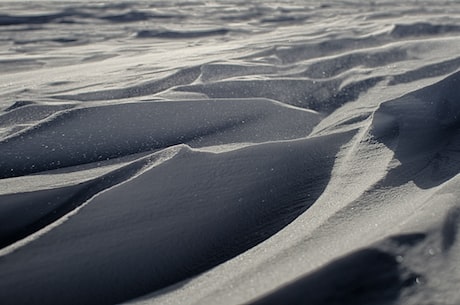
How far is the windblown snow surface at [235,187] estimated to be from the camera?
69cm

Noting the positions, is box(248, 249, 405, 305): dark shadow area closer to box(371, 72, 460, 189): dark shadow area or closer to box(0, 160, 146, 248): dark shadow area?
box(371, 72, 460, 189): dark shadow area

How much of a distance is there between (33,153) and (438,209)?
946 mm

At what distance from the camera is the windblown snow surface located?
688 millimetres

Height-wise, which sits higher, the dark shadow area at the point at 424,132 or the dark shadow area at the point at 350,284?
the dark shadow area at the point at 424,132

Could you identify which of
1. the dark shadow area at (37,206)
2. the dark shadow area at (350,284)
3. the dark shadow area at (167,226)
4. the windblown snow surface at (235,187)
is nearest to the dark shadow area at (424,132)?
the windblown snow surface at (235,187)

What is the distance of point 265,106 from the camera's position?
1.41 metres

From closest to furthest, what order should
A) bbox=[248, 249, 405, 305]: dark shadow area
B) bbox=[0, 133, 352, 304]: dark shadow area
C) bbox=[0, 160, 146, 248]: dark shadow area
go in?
1. bbox=[248, 249, 405, 305]: dark shadow area
2. bbox=[0, 133, 352, 304]: dark shadow area
3. bbox=[0, 160, 146, 248]: dark shadow area

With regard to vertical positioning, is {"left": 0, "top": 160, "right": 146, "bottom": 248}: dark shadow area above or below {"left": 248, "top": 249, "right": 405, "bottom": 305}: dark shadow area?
above

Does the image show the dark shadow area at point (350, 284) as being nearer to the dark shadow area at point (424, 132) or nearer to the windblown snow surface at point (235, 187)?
the windblown snow surface at point (235, 187)

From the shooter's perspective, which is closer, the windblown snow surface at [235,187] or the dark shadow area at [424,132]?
the windblown snow surface at [235,187]

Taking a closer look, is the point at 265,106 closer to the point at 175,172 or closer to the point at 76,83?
the point at 175,172

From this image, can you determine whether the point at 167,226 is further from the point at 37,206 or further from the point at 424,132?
the point at 424,132

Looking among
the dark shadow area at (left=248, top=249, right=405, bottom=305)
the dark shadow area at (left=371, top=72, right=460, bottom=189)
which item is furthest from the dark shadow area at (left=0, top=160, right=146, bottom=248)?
the dark shadow area at (left=371, top=72, right=460, bottom=189)

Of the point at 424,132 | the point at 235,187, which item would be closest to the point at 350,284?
the point at 235,187
